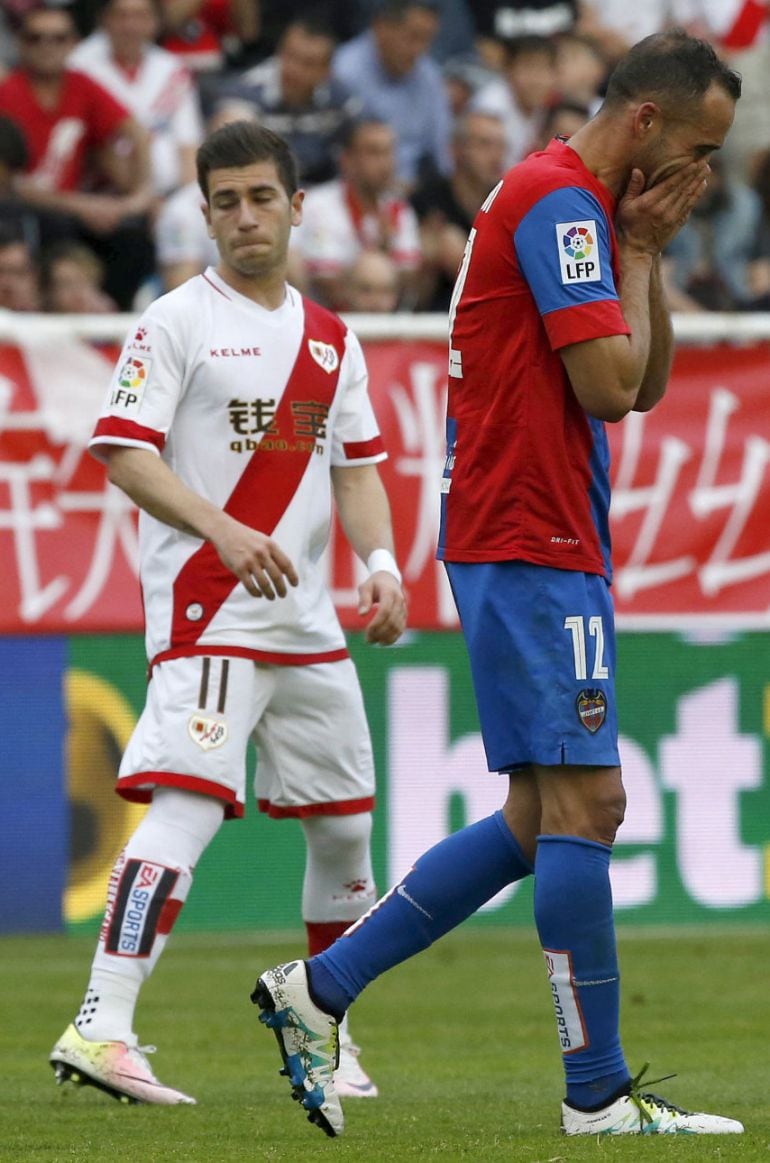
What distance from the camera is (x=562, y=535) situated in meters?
4.47

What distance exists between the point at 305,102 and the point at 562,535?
7856 mm

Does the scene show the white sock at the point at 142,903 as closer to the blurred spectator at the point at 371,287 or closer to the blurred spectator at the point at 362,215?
the blurred spectator at the point at 371,287

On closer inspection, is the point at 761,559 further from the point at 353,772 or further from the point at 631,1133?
the point at 631,1133

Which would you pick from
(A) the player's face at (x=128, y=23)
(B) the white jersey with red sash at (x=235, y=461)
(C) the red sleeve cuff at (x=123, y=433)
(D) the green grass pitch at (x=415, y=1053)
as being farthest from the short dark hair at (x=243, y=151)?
(A) the player's face at (x=128, y=23)

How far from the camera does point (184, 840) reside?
5484 millimetres

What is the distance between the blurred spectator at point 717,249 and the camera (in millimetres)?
12086

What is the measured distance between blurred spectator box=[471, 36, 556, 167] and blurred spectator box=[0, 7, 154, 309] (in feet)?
7.48

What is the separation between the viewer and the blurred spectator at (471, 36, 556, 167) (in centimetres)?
1258

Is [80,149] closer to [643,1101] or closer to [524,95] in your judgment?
[524,95]

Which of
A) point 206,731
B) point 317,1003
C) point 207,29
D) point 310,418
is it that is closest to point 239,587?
point 206,731

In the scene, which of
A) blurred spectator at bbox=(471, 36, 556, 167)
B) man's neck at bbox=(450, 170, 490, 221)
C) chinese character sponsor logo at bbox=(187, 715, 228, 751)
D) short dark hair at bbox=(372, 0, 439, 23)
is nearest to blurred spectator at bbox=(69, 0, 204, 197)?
short dark hair at bbox=(372, 0, 439, 23)

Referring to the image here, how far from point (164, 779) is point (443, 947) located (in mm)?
4119

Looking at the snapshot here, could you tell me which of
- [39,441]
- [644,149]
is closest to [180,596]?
[644,149]

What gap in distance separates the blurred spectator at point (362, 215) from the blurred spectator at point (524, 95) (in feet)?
3.76
